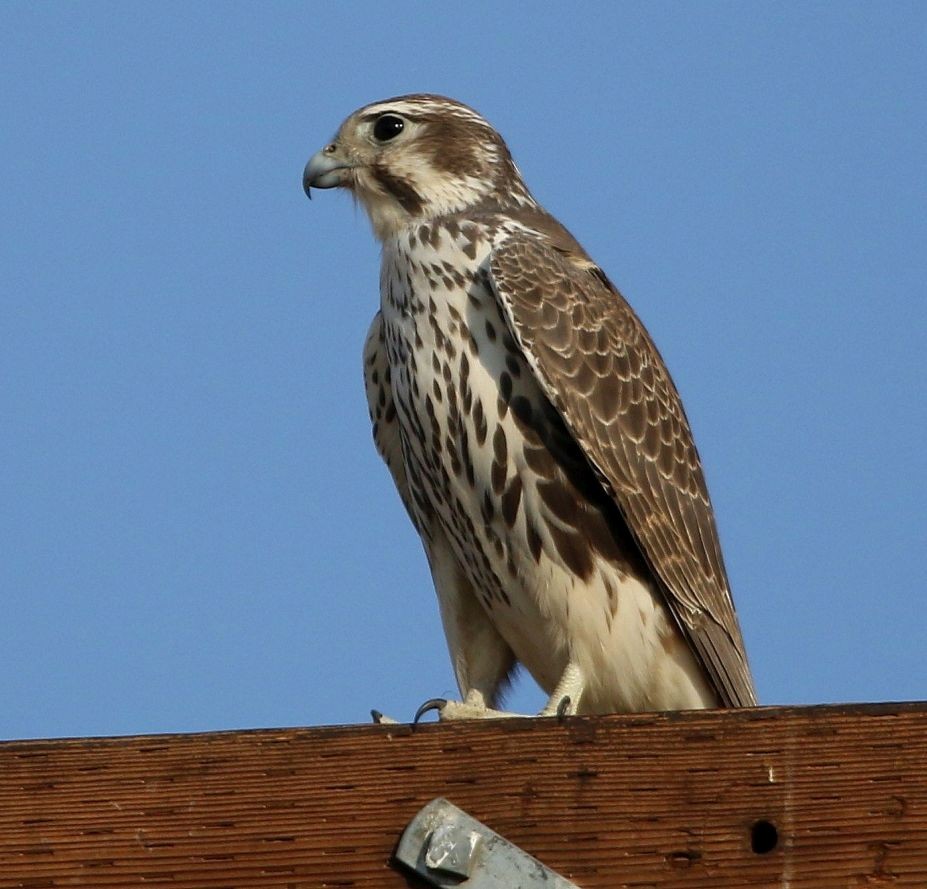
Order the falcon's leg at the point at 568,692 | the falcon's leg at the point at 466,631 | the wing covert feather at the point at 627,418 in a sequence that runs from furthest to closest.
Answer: the falcon's leg at the point at 466,631 < the wing covert feather at the point at 627,418 < the falcon's leg at the point at 568,692

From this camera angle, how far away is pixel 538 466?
4.66 metres

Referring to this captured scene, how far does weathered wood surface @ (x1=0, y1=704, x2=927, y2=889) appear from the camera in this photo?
2.73 m

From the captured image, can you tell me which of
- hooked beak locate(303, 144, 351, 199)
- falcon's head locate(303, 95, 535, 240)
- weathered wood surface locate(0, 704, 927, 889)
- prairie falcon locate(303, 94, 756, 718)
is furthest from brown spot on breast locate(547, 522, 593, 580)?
weathered wood surface locate(0, 704, 927, 889)

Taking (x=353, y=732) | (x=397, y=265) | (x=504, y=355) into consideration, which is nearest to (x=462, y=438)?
(x=504, y=355)

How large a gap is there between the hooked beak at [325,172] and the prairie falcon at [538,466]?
14 cm

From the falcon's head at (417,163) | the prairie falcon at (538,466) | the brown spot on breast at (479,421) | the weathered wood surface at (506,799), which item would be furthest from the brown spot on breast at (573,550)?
the weathered wood surface at (506,799)

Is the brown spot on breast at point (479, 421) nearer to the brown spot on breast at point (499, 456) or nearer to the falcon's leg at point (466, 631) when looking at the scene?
the brown spot on breast at point (499, 456)

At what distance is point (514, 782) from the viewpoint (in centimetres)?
280

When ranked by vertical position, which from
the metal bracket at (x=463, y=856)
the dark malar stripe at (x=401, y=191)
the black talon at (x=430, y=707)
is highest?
the dark malar stripe at (x=401, y=191)

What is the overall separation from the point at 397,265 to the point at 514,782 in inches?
96.4

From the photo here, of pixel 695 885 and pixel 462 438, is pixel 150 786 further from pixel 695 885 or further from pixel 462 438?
pixel 462 438

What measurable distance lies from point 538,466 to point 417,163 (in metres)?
1.23

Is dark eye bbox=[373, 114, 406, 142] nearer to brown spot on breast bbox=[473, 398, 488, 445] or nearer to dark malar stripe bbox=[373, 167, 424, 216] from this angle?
dark malar stripe bbox=[373, 167, 424, 216]

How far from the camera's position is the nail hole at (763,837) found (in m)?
2.73
